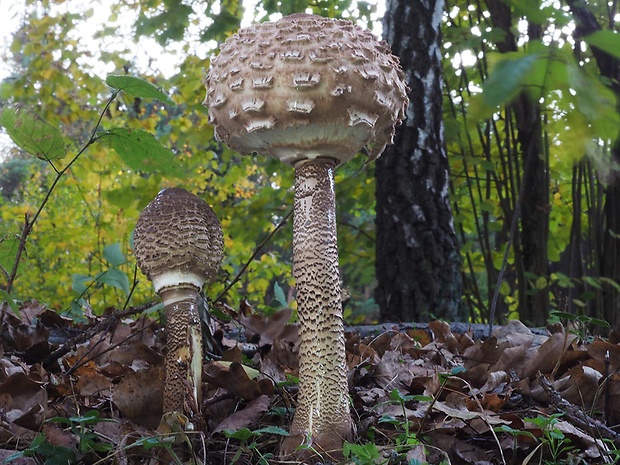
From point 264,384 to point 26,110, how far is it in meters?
1.26

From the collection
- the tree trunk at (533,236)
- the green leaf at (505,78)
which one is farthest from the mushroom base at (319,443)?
the tree trunk at (533,236)

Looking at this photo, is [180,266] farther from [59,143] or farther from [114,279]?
[114,279]

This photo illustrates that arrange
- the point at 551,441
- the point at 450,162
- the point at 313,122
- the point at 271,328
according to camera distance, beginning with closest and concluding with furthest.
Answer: the point at 551,441, the point at 313,122, the point at 271,328, the point at 450,162

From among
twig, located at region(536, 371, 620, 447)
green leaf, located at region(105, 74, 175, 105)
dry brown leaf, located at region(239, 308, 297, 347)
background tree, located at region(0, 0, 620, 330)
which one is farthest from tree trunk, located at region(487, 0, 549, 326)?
green leaf, located at region(105, 74, 175, 105)

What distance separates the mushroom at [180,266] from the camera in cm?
164

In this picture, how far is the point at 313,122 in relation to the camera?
1.55 m

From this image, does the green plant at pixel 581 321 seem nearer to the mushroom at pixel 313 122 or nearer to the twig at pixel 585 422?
the twig at pixel 585 422

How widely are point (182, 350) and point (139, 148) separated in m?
0.81

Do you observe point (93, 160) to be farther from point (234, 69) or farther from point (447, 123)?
point (234, 69)

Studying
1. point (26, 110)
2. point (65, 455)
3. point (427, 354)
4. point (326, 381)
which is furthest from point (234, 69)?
point (427, 354)

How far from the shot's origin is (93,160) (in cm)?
609

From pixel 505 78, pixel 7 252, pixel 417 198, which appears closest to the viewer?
pixel 505 78

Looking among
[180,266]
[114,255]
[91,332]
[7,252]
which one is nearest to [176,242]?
[180,266]

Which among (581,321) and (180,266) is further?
(581,321)
